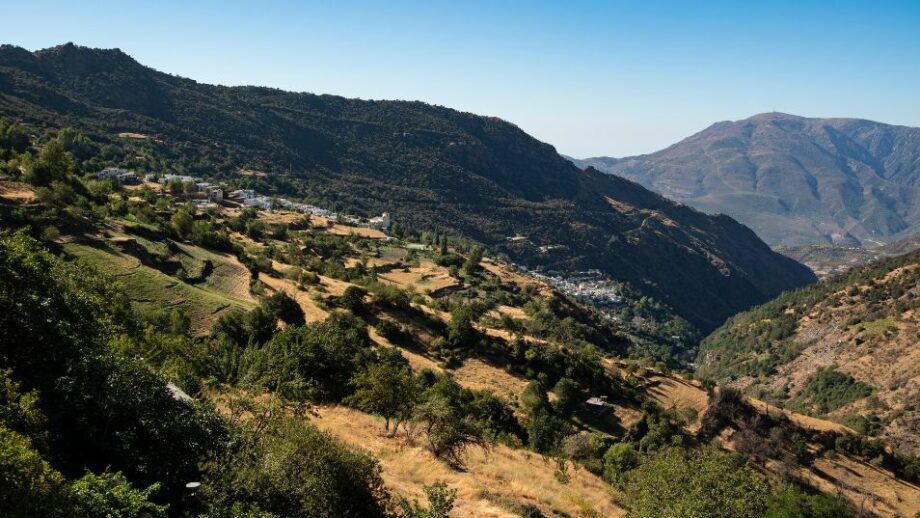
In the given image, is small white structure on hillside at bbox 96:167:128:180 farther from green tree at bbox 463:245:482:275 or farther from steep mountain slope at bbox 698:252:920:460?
steep mountain slope at bbox 698:252:920:460

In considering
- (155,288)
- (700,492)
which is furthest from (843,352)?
(155,288)

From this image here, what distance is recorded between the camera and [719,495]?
17234 mm

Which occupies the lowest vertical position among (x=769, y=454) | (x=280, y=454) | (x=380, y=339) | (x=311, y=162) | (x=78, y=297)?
(x=769, y=454)

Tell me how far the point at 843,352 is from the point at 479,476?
99124 millimetres

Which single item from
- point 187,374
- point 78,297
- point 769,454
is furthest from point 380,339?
point 769,454

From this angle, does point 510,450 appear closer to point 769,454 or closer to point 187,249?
point 769,454

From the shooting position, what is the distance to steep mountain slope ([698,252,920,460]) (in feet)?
248

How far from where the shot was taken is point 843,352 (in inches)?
3723

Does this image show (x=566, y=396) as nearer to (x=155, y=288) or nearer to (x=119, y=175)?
(x=155, y=288)

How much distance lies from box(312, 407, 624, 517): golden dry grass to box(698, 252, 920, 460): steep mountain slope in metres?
62.1

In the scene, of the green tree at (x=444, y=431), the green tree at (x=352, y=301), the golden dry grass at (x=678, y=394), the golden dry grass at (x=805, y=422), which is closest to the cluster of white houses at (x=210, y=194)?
the green tree at (x=352, y=301)

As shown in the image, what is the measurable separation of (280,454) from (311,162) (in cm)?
17891

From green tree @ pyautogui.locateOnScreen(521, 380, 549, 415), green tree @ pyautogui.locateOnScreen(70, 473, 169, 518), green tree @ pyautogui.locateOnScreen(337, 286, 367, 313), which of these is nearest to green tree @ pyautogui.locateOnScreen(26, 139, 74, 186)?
green tree @ pyautogui.locateOnScreen(337, 286, 367, 313)

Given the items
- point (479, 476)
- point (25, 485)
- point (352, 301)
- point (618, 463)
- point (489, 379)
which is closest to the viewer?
point (25, 485)
